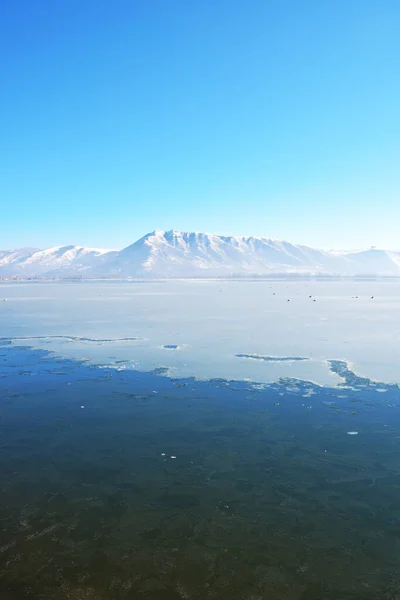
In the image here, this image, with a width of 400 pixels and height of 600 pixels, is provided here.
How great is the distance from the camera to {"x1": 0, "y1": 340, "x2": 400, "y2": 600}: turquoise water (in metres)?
6.50

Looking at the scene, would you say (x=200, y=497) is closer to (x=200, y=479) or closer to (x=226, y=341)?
(x=200, y=479)

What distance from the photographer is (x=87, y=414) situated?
44.8ft

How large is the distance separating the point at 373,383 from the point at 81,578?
13.8 meters

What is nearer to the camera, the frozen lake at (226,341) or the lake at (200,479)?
the lake at (200,479)

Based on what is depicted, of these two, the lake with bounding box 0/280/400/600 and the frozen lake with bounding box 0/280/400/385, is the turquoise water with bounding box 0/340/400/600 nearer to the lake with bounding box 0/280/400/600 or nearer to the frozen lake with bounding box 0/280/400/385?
the lake with bounding box 0/280/400/600

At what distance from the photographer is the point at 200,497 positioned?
28.6 feet

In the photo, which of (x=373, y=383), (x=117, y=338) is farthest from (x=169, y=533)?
(x=117, y=338)

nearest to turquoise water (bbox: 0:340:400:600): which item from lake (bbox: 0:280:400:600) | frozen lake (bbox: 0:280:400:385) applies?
lake (bbox: 0:280:400:600)

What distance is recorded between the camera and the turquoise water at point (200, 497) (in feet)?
21.3

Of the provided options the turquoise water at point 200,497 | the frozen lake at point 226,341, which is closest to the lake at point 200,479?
the turquoise water at point 200,497

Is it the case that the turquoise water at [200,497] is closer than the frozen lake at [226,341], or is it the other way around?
the turquoise water at [200,497]

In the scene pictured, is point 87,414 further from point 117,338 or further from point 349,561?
point 117,338

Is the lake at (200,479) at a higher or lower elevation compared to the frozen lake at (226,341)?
lower

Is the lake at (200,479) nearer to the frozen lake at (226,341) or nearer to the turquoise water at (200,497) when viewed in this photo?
the turquoise water at (200,497)
